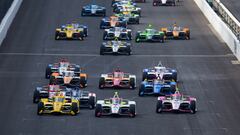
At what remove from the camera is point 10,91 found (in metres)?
71.2

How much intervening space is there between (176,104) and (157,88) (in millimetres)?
4833

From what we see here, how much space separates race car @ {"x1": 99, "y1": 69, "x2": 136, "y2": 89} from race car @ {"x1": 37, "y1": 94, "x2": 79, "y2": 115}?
7626 mm

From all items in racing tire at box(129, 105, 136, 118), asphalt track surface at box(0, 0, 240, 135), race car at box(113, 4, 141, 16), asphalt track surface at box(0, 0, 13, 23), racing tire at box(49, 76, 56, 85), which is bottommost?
asphalt track surface at box(0, 0, 240, 135)

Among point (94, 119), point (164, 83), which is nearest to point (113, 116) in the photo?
point (94, 119)

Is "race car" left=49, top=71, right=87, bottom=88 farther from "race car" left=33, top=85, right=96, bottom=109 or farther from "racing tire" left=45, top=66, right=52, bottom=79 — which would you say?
"race car" left=33, top=85, right=96, bottom=109

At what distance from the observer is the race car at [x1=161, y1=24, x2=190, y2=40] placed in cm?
9350

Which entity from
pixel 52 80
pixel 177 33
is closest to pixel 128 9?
pixel 177 33

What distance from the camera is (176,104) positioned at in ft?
211

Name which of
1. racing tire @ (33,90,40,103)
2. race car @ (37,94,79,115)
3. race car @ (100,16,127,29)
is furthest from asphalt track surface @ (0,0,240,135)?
race car @ (100,16,127,29)

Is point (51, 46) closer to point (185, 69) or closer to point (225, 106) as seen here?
point (185, 69)

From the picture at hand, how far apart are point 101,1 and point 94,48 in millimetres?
31439

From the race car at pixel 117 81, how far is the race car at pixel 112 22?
87.4 feet

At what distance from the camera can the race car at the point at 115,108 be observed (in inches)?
2485

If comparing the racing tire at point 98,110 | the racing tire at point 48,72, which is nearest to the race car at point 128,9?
the racing tire at point 48,72
